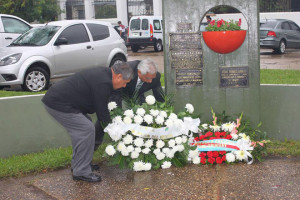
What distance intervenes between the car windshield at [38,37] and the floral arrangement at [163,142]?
6.19 metres

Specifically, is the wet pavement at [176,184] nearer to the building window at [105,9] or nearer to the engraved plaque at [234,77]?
the engraved plaque at [234,77]

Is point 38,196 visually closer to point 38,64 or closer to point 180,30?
point 180,30

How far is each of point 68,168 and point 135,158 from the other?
93cm

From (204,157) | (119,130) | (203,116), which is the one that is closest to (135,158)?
(119,130)

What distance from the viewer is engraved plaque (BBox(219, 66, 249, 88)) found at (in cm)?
662

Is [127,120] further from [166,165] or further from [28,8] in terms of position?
[28,8]

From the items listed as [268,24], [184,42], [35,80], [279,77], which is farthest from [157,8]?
[184,42]

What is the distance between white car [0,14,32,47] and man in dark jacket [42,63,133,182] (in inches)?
335

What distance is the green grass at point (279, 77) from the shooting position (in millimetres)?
9124

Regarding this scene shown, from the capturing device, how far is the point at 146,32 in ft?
80.2

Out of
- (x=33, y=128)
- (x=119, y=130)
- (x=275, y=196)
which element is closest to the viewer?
(x=275, y=196)

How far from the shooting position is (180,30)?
6598 mm

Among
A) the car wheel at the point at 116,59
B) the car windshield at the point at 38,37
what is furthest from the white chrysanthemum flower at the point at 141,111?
the car wheel at the point at 116,59

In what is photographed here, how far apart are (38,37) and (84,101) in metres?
6.99
